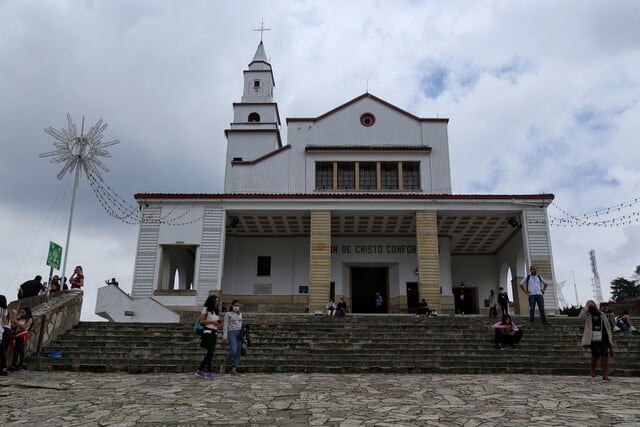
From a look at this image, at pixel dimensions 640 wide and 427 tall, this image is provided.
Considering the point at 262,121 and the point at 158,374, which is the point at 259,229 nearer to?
the point at 262,121

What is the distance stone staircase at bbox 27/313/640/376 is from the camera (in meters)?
10.6

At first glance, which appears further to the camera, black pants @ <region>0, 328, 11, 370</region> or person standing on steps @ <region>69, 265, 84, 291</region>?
person standing on steps @ <region>69, 265, 84, 291</region>

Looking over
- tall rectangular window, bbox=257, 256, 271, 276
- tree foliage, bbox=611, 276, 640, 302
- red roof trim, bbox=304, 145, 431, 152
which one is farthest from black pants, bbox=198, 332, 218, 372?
tree foliage, bbox=611, 276, 640, 302

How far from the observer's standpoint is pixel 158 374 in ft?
33.4

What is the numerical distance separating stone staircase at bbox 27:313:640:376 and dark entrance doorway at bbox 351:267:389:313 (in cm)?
1016

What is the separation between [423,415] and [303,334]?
730cm

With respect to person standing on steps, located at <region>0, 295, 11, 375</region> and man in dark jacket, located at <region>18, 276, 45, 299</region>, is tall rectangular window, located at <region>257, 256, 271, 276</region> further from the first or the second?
person standing on steps, located at <region>0, 295, 11, 375</region>

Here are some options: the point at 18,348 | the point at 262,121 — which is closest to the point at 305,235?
the point at 262,121

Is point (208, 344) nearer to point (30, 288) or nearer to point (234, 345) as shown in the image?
point (234, 345)

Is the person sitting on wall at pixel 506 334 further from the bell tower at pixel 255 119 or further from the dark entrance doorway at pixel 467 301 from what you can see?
the bell tower at pixel 255 119

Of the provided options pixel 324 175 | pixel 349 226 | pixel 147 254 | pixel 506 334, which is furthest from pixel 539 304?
pixel 147 254

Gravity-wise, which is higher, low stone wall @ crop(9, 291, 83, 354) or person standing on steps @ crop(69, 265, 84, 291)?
person standing on steps @ crop(69, 265, 84, 291)

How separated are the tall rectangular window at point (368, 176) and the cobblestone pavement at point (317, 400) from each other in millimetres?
14567

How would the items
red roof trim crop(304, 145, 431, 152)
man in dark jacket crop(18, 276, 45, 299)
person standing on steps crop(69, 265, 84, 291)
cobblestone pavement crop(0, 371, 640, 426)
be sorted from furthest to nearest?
red roof trim crop(304, 145, 431, 152)
person standing on steps crop(69, 265, 84, 291)
man in dark jacket crop(18, 276, 45, 299)
cobblestone pavement crop(0, 371, 640, 426)
